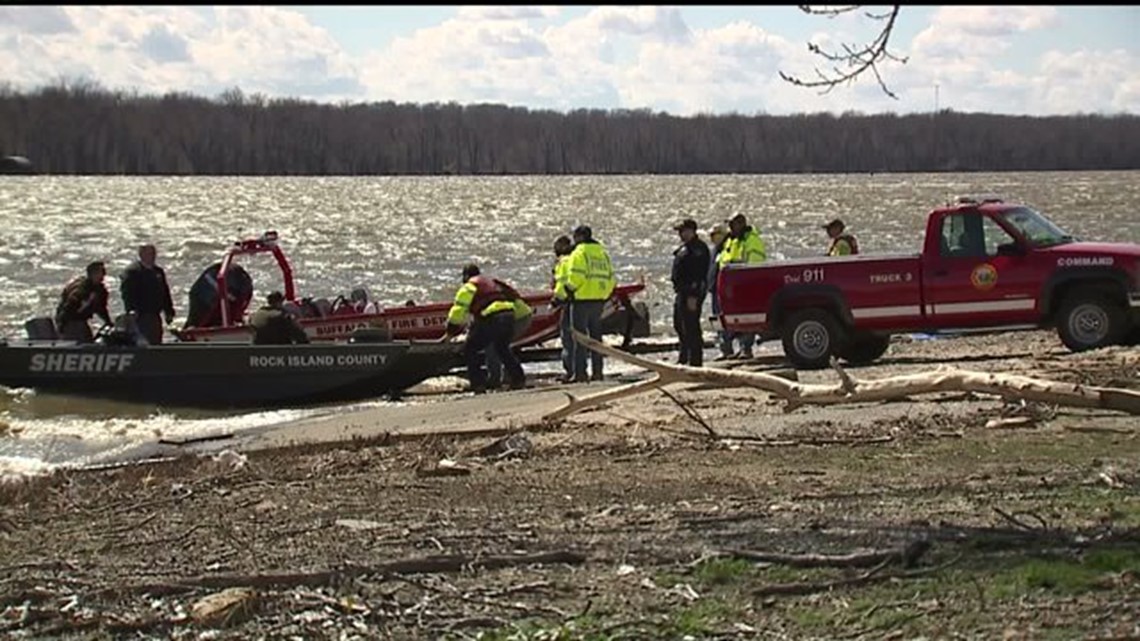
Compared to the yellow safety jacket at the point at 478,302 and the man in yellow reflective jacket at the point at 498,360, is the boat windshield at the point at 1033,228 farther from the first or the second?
the yellow safety jacket at the point at 478,302

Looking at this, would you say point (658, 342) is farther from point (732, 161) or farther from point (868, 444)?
point (732, 161)

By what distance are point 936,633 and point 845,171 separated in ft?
503

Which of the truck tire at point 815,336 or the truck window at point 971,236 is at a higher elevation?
the truck window at point 971,236

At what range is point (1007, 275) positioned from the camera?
54.8 ft

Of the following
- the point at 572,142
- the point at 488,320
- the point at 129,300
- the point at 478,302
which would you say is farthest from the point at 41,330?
the point at 572,142

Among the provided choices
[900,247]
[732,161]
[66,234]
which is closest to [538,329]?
[900,247]

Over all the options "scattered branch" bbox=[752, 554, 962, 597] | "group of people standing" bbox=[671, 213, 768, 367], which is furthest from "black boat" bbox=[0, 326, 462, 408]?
"scattered branch" bbox=[752, 554, 962, 597]

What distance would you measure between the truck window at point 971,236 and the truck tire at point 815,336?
4.56ft

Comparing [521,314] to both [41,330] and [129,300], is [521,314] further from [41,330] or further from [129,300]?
[41,330]

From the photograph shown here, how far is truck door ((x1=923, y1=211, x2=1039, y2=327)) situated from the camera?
1670 centimetres

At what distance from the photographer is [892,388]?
10.7 m

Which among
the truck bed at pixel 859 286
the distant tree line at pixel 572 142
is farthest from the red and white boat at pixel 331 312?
the distant tree line at pixel 572 142

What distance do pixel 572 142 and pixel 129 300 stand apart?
14674cm

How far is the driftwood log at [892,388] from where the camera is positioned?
1000cm
